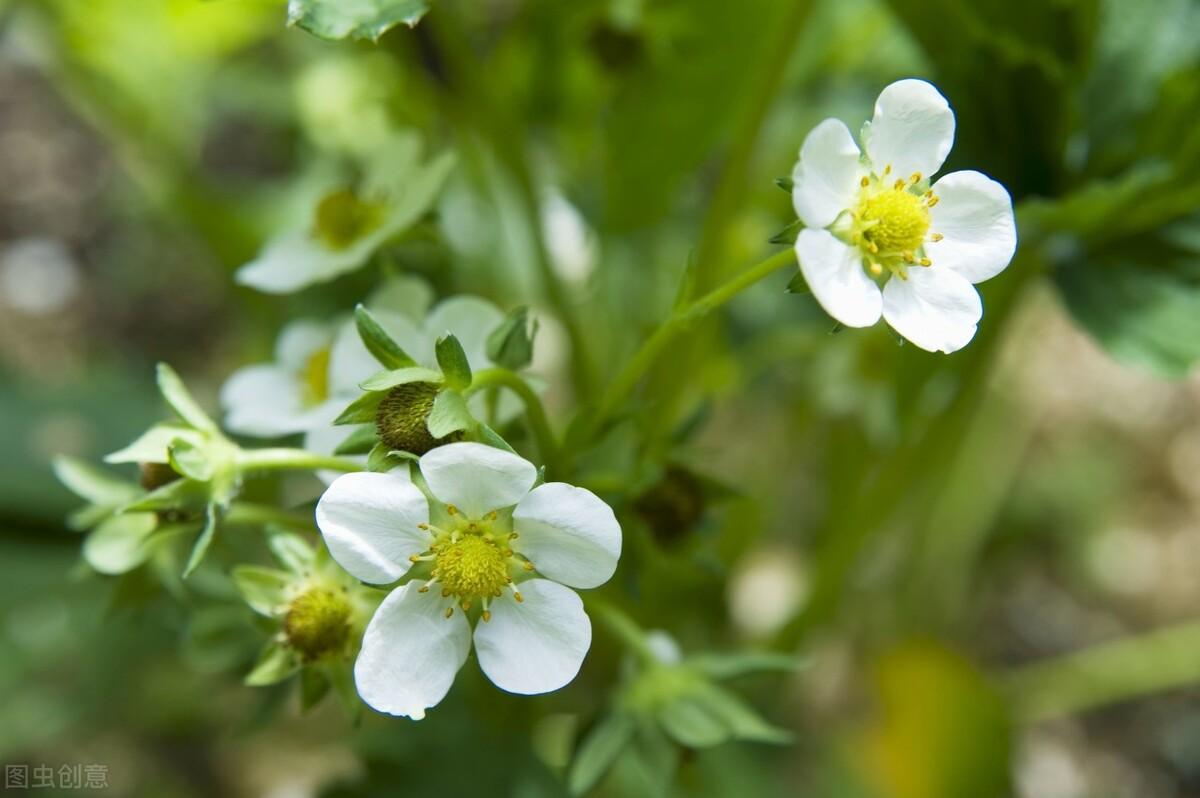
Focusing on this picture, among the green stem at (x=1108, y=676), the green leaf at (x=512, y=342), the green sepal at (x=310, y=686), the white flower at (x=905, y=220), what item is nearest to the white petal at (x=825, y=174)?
the white flower at (x=905, y=220)

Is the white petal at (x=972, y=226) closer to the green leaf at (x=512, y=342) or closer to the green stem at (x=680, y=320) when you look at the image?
the green stem at (x=680, y=320)

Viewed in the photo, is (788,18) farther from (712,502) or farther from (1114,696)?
(1114,696)

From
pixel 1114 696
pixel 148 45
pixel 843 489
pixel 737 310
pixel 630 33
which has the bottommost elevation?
pixel 1114 696

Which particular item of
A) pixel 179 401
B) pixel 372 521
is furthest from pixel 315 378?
pixel 372 521

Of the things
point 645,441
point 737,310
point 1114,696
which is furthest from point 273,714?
point 1114,696

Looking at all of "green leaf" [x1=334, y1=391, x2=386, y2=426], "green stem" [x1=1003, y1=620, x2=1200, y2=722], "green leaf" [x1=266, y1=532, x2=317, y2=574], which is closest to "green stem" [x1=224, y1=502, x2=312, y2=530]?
"green leaf" [x1=266, y1=532, x2=317, y2=574]

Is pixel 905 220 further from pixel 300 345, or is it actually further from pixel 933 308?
pixel 300 345

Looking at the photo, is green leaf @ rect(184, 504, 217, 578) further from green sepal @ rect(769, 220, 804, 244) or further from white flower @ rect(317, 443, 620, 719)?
green sepal @ rect(769, 220, 804, 244)
